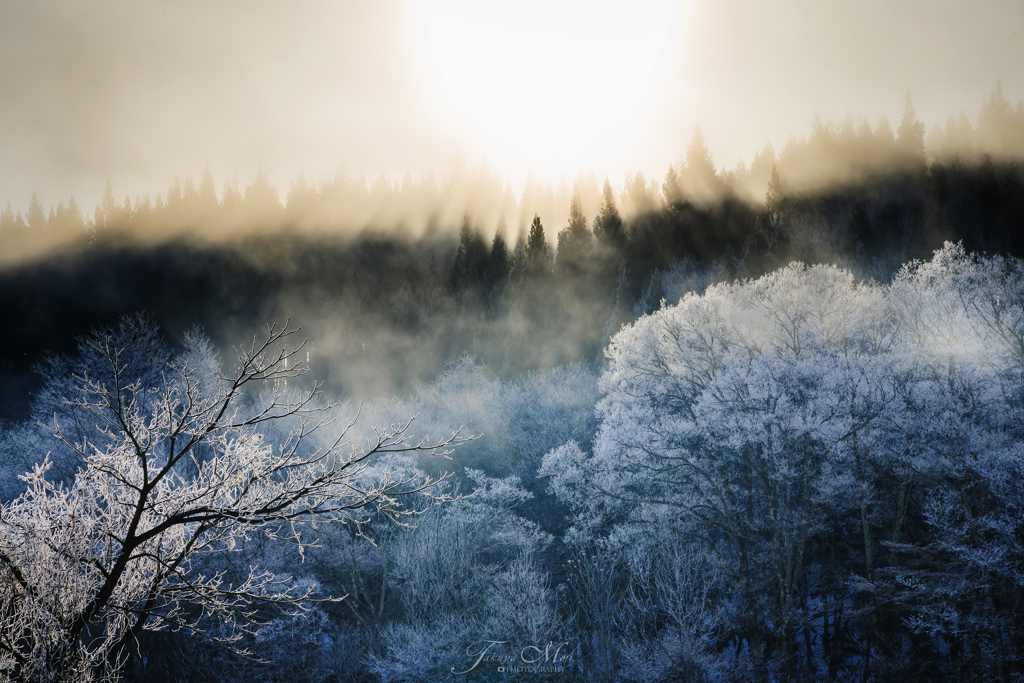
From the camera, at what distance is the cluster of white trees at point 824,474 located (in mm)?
17344

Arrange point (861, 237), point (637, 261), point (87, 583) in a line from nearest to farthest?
point (87, 583) → point (861, 237) → point (637, 261)

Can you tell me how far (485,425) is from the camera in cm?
3550

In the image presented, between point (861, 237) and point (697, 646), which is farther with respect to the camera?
point (861, 237)

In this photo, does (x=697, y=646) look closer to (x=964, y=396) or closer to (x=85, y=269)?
(x=964, y=396)

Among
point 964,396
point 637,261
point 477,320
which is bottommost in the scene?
point 964,396

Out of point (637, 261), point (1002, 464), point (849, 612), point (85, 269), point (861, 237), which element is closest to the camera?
point (1002, 464)

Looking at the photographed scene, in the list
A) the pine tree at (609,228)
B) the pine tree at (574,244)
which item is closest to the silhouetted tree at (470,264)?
the pine tree at (574,244)

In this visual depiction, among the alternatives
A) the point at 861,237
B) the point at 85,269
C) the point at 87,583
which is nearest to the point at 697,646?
the point at 87,583

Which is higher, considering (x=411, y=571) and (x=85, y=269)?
(x=85, y=269)

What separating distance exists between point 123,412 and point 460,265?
162 feet
